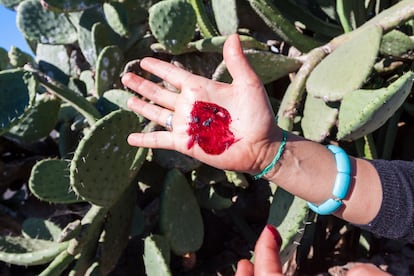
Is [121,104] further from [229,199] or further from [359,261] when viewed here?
[359,261]

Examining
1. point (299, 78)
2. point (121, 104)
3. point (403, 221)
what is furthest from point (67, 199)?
point (403, 221)

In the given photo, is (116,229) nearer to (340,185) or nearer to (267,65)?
(267,65)

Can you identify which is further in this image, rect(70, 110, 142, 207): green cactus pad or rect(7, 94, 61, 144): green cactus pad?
rect(7, 94, 61, 144): green cactus pad

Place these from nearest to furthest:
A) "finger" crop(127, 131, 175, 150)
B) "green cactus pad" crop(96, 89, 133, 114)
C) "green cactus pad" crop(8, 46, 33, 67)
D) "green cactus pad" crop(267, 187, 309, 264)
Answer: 1. "finger" crop(127, 131, 175, 150)
2. "green cactus pad" crop(267, 187, 309, 264)
3. "green cactus pad" crop(96, 89, 133, 114)
4. "green cactus pad" crop(8, 46, 33, 67)

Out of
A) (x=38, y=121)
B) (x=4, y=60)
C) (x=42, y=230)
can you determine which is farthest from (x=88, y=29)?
(x=42, y=230)

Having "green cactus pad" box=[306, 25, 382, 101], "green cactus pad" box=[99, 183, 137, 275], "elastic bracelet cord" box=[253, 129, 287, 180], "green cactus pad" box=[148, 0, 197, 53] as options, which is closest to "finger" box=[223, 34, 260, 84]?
"elastic bracelet cord" box=[253, 129, 287, 180]

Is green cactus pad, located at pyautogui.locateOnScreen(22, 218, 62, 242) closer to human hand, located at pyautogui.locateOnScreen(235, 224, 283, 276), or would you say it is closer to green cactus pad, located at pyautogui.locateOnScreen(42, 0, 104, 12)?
green cactus pad, located at pyautogui.locateOnScreen(42, 0, 104, 12)
